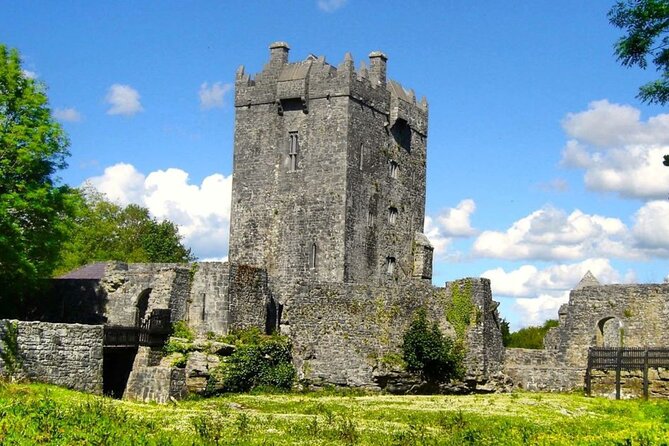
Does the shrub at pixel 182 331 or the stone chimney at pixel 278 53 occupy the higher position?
the stone chimney at pixel 278 53

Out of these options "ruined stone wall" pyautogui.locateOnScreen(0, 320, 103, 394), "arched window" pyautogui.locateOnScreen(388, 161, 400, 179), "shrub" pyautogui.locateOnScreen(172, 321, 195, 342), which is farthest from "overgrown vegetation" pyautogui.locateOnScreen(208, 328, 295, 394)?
"arched window" pyautogui.locateOnScreen(388, 161, 400, 179)

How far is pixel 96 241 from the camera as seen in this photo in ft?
280

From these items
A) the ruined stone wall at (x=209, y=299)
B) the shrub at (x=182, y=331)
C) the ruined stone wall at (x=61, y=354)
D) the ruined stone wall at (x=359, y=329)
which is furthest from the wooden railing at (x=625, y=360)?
the ruined stone wall at (x=61, y=354)

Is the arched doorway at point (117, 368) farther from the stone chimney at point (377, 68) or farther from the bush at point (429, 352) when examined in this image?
the stone chimney at point (377, 68)

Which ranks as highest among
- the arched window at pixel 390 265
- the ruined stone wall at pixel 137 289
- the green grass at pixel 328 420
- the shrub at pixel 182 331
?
the arched window at pixel 390 265

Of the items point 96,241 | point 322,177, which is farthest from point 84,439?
point 96,241

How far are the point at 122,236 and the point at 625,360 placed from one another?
53638mm

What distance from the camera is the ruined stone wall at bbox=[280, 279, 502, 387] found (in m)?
41.6

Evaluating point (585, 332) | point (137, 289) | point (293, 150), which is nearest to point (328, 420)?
point (585, 332)

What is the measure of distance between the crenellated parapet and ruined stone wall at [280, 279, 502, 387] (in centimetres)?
1963

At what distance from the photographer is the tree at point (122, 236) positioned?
83312 millimetres

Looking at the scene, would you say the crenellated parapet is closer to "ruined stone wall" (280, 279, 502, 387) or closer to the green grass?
"ruined stone wall" (280, 279, 502, 387)

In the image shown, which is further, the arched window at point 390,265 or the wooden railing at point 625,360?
the arched window at point 390,265

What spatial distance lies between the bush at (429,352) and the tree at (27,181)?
50.3 ft
